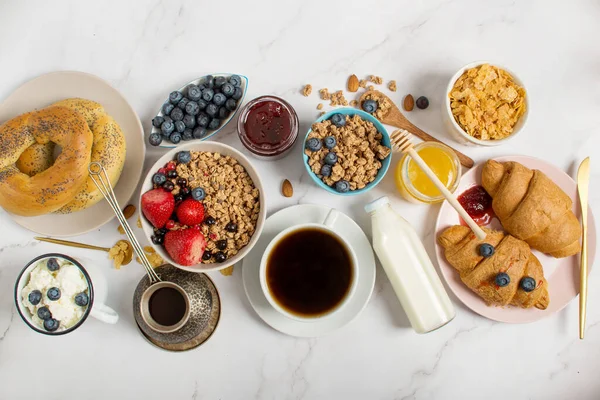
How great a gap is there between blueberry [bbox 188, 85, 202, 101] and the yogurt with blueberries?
71 centimetres

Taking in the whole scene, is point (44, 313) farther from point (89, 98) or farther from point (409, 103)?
point (409, 103)

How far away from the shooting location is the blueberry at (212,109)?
5.38ft

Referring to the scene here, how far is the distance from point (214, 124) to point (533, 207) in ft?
3.82

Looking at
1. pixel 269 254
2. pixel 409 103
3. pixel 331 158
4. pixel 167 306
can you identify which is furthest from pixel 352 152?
pixel 167 306

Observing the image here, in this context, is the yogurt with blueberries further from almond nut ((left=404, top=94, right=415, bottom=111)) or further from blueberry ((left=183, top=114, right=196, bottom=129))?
almond nut ((left=404, top=94, right=415, bottom=111))

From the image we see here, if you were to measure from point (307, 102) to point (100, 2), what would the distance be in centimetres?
91

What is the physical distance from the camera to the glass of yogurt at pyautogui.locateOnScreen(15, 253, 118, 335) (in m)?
1.50

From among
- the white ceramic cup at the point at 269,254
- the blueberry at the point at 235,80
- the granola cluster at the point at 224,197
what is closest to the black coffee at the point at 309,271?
the white ceramic cup at the point at 269,254

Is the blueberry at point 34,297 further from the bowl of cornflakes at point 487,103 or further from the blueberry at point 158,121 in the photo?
the bowl of cornflakes at point 487,103

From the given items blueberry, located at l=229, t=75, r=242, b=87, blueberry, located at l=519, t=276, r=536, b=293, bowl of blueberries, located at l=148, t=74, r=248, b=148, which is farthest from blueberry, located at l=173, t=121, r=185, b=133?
blueberry, located at l=519, t=276, r=536, b=293

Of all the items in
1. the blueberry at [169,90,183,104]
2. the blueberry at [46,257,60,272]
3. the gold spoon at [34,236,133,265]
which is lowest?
the gold spoon at [34,236,133,265]

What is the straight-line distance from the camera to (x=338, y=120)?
5.27 feet

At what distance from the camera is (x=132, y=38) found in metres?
1.80

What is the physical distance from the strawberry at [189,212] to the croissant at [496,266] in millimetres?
857
